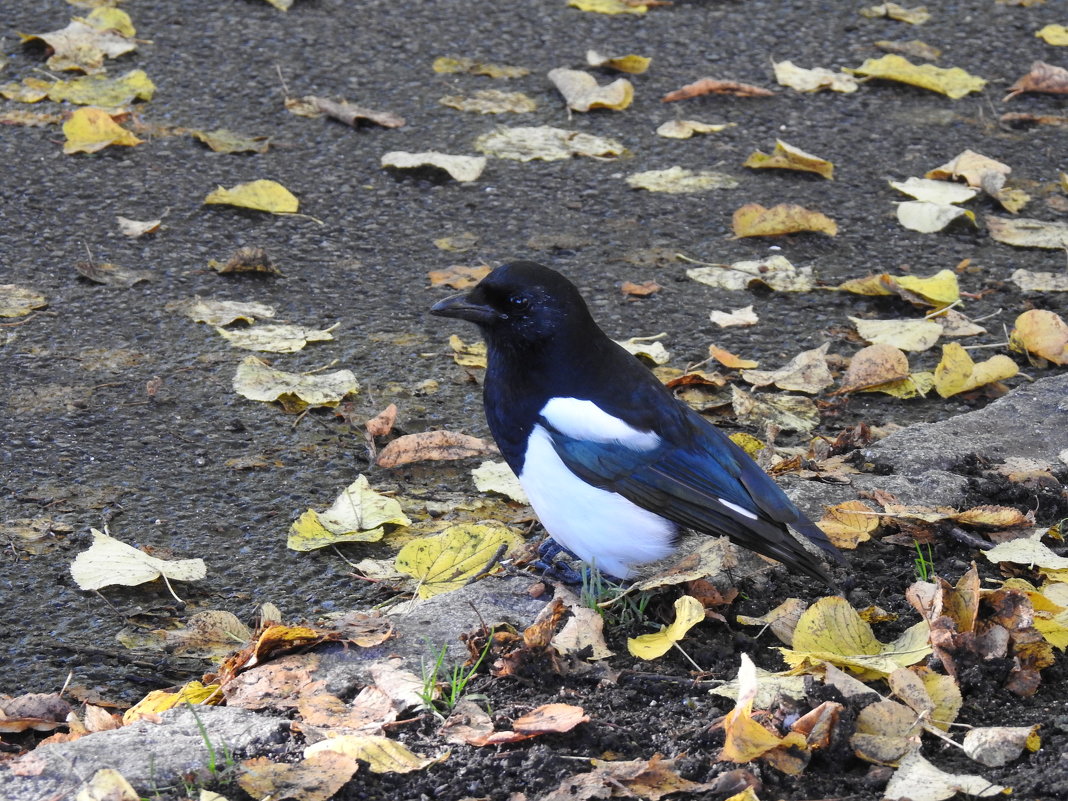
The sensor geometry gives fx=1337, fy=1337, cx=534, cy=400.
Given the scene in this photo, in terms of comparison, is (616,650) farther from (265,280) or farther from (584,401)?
(265,280)

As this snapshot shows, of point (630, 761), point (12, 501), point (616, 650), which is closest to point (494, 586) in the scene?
point (616, 650)

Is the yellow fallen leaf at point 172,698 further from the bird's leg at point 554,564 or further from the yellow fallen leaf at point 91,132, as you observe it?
the yellow fallen leaf at point 91,132

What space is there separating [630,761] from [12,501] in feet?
5.94

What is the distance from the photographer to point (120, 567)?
294 centimetres

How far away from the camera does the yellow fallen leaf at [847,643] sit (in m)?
2.41

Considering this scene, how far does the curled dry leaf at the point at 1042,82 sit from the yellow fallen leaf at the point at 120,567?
442 cm

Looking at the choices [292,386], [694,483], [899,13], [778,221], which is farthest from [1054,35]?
[694,483]

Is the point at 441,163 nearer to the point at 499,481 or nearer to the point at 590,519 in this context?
the point at 499,481

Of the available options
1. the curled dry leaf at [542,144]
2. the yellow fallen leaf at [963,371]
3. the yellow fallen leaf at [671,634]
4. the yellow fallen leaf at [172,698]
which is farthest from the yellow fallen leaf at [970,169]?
the yellow fallen leaf at [172,698]

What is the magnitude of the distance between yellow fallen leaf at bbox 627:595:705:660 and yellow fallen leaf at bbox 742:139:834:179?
2973 mm

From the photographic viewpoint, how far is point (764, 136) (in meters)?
5.48

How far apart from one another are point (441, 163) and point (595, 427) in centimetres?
240

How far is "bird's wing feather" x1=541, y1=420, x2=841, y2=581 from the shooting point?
278 cm

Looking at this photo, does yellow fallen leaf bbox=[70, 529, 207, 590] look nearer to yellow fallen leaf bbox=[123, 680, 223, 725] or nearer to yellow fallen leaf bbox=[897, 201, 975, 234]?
yellow fallen leaf bbox=[123, 680, 223, 725]
